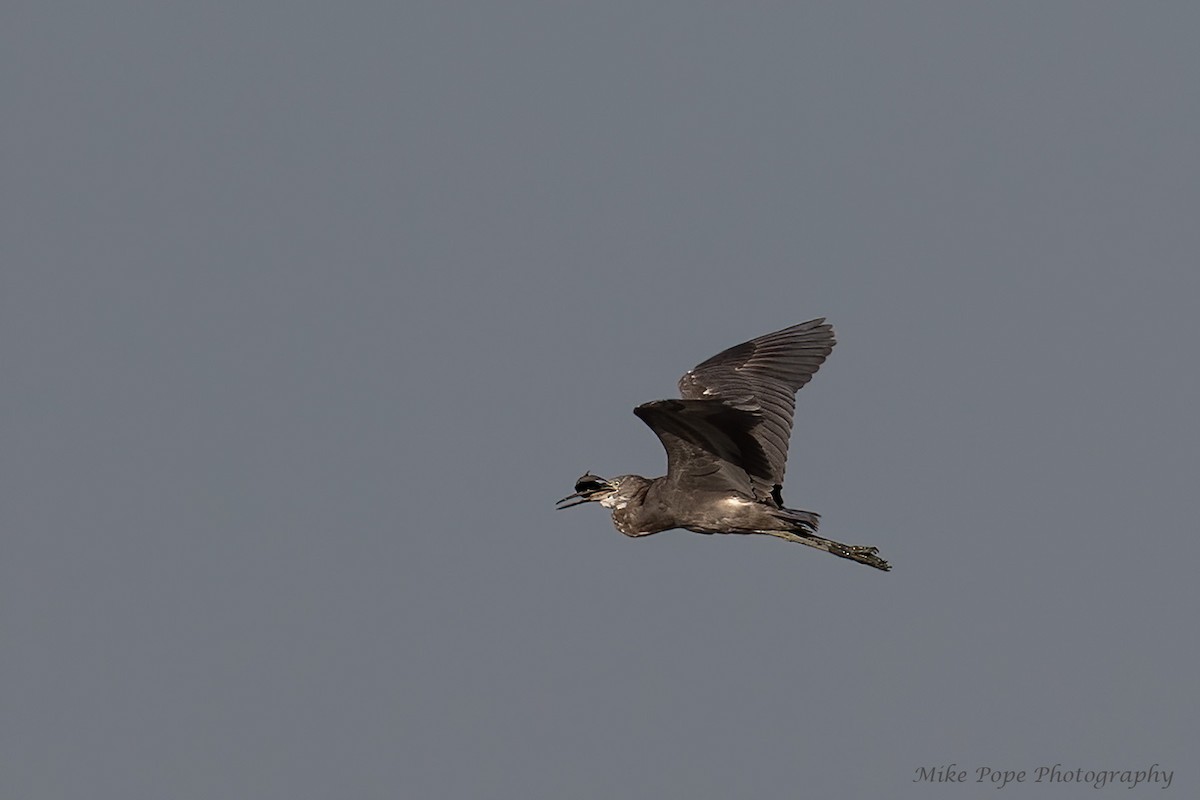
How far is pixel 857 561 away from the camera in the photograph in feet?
52.4

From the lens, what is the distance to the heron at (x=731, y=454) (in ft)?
46.2

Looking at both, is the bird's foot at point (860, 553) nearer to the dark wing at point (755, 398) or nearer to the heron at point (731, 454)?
the heron at point (731, 454)

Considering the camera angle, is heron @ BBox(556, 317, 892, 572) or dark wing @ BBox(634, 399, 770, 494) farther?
heron @ BBox(556, 317, 892, 572)

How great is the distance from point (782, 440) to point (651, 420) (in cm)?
254

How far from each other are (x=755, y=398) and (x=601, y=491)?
2.07m

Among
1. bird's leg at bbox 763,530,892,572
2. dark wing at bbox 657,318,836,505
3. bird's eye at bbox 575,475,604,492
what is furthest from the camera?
bird's eye at bbox 575,475,604,492

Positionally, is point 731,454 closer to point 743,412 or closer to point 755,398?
point 755,398

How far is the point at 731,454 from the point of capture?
1484 cm

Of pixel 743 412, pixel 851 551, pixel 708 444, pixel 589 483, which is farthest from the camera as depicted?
pixel 589 483

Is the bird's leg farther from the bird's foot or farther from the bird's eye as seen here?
the bird's eye

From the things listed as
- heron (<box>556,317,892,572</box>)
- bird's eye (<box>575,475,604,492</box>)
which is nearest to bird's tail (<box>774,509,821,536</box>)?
heron (<box>556,317,892,572</box>)

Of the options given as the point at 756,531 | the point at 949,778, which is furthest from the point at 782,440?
the point at 949,778

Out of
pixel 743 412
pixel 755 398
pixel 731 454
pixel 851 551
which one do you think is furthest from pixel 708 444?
pixel 851 551

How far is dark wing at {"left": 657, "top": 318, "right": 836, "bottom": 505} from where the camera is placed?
46.0 ft
